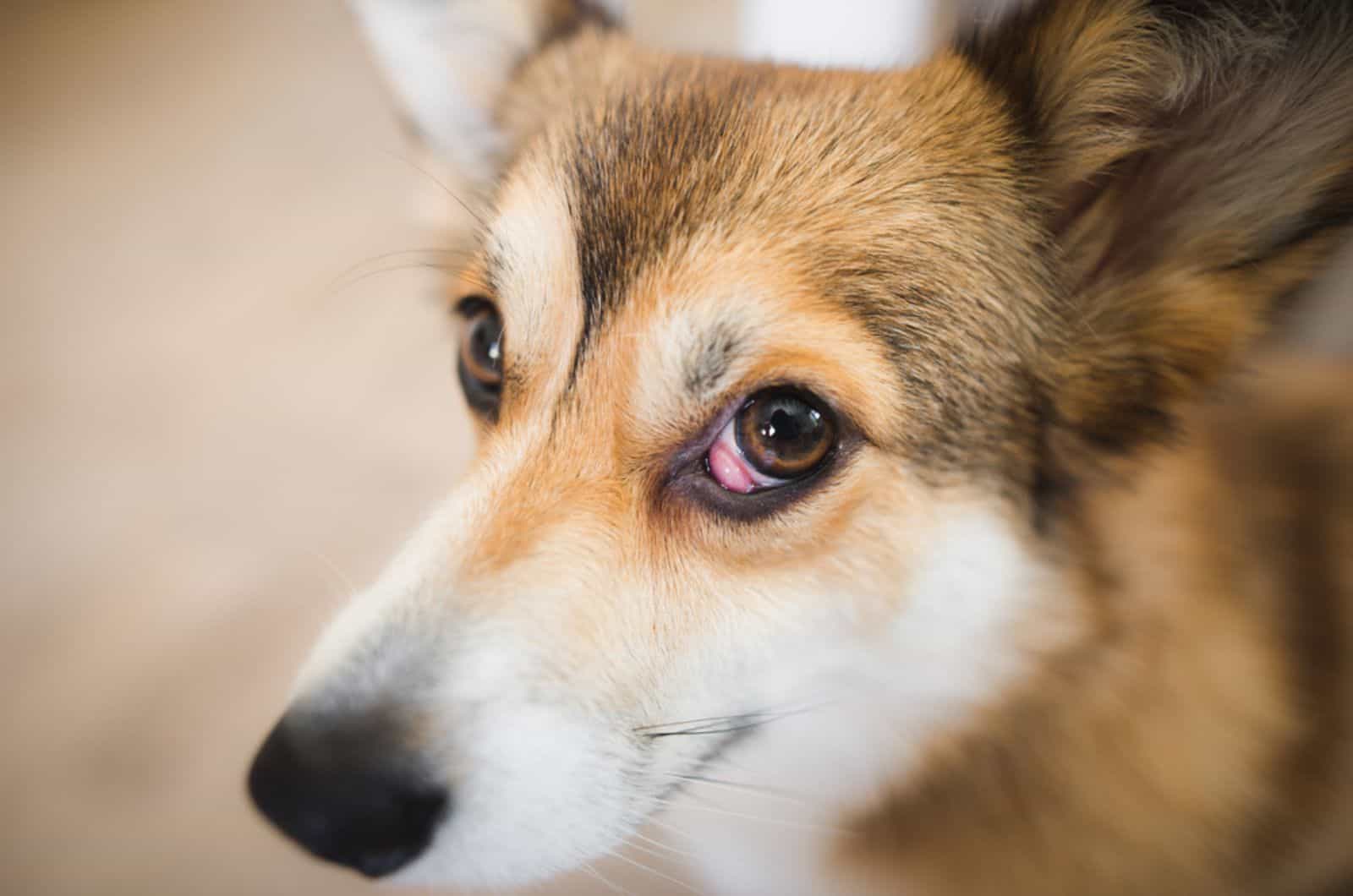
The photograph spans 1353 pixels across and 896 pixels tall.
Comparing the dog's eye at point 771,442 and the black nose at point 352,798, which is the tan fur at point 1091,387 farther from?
the black nose at point 352,798

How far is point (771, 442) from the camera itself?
0.95m

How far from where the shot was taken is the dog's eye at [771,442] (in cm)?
94

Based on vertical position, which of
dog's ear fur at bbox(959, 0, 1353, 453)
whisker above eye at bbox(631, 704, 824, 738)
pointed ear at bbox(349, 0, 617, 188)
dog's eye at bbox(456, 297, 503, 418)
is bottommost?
whisker above eye at bbox(631, 704, 824, 738)

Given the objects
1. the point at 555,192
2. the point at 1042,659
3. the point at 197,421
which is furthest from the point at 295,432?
the point at 1042,659

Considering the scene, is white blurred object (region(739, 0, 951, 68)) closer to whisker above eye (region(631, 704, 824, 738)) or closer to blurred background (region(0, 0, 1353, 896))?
blurred background (region(0, 0, 1353, 896))

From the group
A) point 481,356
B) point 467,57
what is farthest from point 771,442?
point 467,57

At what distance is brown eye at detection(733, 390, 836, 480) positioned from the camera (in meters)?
0.94

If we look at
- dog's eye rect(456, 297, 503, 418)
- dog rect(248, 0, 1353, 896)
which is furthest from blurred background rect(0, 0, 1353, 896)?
dog's eye rect(456, 297, 503, 418)

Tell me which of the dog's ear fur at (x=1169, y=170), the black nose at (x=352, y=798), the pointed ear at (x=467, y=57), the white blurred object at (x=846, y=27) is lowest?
the black nose at (x=352, y=798)

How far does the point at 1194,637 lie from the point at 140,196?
2874mm

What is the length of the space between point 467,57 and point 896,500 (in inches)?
37.1

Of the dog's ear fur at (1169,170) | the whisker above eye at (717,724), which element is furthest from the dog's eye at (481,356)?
the dog's ear fur at (1169,170)

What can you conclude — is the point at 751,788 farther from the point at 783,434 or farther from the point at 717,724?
the point at 783,434

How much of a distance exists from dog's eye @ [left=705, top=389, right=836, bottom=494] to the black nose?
43 cm
